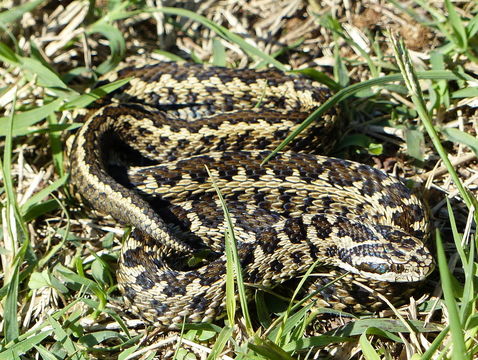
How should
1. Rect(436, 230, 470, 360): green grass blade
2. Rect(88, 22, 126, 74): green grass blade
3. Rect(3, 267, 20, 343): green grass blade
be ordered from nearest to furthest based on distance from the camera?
Rect(436, 230, 470, 360): green grass blade, Rect(3, 267, 20, 343): green grass blade, Rect(88, 22, 126, 74): green grass blade

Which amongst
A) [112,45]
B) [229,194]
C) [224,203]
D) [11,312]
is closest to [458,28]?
[229,194]

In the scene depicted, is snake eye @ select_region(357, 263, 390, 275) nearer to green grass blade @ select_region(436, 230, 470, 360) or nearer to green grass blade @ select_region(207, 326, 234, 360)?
green grass blade @ select_region(207, 326, 234, 360)

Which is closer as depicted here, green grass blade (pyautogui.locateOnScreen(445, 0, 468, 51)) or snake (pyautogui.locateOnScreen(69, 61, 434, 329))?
snake (pyautogui.locateOnScreen(69, 61, 434, 329))

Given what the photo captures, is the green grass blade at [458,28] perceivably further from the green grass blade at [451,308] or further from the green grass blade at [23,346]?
the green grass blade at [23,346]

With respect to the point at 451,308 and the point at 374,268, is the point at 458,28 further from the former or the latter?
the point at 451,308

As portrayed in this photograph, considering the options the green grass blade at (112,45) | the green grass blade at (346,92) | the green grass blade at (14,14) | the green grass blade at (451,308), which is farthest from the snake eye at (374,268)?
the green grass blade at (14,14)

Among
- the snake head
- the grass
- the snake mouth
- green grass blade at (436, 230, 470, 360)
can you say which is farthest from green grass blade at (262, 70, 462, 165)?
green grass blade at (436, 230, 470, 360)
